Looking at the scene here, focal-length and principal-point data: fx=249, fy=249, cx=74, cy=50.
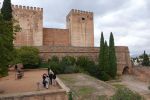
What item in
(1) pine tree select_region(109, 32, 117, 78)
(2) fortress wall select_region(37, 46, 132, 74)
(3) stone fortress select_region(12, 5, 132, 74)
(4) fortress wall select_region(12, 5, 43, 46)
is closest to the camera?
(1) pine tree select_region(109, 32, 117, 78)

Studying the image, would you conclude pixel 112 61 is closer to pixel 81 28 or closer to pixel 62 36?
pixel 81 28

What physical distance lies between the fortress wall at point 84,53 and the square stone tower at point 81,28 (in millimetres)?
4852

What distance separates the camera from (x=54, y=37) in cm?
3791

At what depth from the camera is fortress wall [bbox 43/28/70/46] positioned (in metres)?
37.6

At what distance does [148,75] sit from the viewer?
104ft

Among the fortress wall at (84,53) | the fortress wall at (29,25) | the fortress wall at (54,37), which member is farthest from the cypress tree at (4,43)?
the fortress wall at (54,37)

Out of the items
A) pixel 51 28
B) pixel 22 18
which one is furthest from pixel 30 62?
pixel 51 28

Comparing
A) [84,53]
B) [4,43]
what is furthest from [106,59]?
[4,43]

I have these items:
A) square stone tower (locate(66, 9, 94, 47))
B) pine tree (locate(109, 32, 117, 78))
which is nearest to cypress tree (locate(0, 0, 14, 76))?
pine tree (locate(109, 32, 117, 78))

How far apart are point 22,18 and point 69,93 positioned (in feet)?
78.3

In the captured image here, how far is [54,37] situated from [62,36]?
152 cm

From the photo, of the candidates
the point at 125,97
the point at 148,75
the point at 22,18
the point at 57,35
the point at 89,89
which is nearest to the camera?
the point at 125,97

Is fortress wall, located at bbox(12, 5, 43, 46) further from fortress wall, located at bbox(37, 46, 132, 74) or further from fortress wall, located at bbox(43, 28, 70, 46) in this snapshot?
fortress wall, located at bbox(37, 46, 132, 74)

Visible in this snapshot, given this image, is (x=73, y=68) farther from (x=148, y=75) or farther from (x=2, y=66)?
(x=2, y=66)
